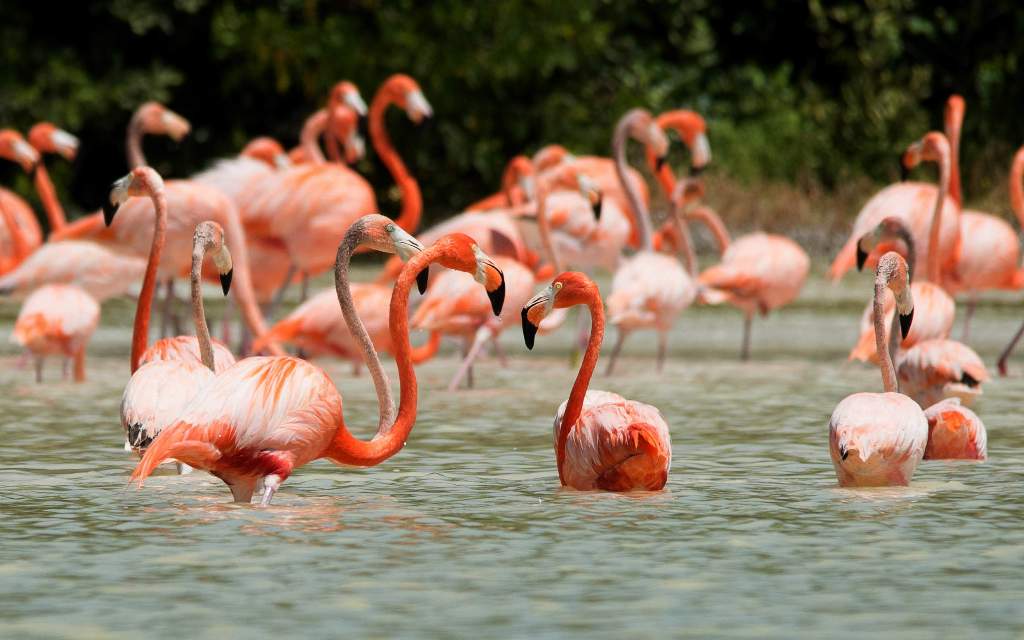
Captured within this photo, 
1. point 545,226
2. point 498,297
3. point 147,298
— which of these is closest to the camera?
point 498,297

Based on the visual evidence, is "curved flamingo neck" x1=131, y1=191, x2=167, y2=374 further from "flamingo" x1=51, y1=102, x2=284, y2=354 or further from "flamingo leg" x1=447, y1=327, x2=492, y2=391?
"flamingo leg" x1=447, y1=327, x2=492, y2=391

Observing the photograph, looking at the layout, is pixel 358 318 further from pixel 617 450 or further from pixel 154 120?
pixel 154 120

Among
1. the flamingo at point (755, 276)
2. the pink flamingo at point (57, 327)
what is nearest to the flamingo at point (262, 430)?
the pink flamingo at point (57, 327)

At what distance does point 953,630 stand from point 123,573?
1904mm

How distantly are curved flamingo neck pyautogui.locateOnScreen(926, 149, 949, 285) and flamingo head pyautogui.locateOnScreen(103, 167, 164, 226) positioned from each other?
4.17 meters

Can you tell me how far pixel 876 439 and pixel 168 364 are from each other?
7.28ft

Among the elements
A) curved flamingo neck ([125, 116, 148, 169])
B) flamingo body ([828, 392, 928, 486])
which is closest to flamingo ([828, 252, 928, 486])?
flamingo body ([828, 392, 928, 486])

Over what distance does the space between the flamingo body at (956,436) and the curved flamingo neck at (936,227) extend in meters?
3.31

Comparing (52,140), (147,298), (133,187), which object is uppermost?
(52,140)

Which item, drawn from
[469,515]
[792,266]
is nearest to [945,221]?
[792,266]

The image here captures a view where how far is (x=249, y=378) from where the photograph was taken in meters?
5.43

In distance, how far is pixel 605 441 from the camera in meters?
5.63

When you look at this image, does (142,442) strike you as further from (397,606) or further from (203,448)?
(397,606)

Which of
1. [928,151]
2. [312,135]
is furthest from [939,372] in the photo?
[312,135]
